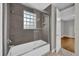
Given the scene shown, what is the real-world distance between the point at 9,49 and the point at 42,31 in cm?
46

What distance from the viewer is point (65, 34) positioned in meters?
1.26

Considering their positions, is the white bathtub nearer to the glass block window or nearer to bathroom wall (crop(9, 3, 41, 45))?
bathroom wall (crop(9, 3, 41, 45))

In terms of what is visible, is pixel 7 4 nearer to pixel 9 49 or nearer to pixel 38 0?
pixel 38 0

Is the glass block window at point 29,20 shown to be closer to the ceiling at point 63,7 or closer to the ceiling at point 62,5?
the ceiling at point 63,7

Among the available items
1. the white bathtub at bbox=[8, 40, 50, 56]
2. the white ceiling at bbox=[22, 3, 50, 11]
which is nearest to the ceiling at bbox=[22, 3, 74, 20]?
the white ceiling at bbox=[22, 3, 50, 11]

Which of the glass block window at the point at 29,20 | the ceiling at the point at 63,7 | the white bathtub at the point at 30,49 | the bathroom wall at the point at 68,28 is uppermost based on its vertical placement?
the ceiling at the point at 63,7

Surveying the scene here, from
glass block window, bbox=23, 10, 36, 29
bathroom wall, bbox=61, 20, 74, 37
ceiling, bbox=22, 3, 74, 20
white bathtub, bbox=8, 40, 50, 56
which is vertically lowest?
white bathtub, bbox=8, 40, 50, 56

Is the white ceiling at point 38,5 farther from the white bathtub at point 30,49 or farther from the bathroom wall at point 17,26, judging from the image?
the white bathtub at point 30,49

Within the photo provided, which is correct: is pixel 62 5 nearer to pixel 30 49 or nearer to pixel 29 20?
pixel 29 20

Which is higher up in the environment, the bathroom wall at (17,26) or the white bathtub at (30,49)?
the bathroom wall at (17,26)

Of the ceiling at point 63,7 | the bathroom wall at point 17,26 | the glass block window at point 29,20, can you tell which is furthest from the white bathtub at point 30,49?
the ceiling at point 63,7

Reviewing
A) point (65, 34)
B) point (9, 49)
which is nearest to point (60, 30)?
point (65, 34)

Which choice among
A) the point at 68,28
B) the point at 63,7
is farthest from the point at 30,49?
the point at 63,7

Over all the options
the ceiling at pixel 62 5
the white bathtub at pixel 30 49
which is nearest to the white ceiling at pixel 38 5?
the ceiling at pixel 62 5
